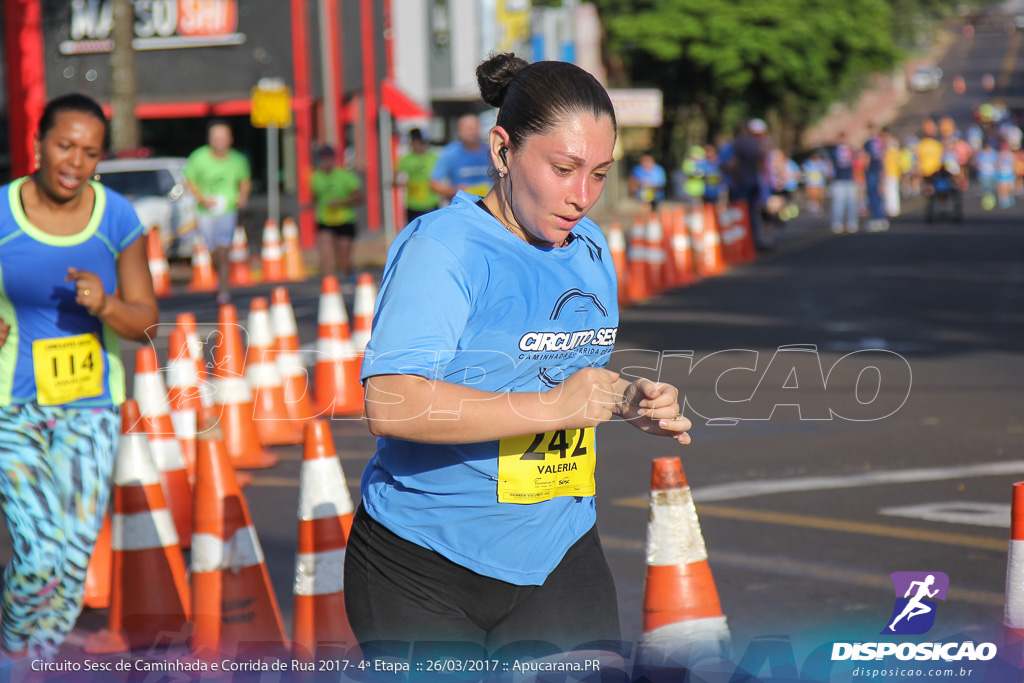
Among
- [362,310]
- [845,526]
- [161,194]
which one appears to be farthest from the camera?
[161,194]

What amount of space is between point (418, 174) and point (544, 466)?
14.2m

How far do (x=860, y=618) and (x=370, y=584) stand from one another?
111 inches

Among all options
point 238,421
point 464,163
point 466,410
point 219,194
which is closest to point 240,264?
point 219,194

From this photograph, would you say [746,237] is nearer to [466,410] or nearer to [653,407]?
[653,407]

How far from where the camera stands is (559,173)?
2.72m

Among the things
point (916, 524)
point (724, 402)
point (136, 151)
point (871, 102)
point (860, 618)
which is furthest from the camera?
point (871, 102)

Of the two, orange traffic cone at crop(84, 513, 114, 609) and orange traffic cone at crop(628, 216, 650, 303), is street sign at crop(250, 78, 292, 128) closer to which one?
orange traffic cone at crop(628, 216, 650, 303)

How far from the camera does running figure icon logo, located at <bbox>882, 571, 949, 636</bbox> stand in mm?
3377

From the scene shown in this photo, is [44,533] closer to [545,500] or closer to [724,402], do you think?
[545,500]

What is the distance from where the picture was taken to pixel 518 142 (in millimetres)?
2754

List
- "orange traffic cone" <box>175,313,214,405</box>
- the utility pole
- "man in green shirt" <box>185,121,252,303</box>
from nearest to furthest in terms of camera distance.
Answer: "orange traffic cone" <box>175,313,214,405</box>
"man in green shirt" <box>185,121,252,303</box>
the utility pole

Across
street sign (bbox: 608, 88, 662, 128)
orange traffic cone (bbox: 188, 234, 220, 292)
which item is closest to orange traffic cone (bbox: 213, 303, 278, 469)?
orange traffic cone (bbox: 188, 234, 220, 292)

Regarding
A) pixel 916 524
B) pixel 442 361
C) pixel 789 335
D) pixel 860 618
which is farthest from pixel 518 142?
pixel 789 335

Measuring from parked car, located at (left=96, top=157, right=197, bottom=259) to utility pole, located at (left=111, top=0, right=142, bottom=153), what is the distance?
3.52 ft
